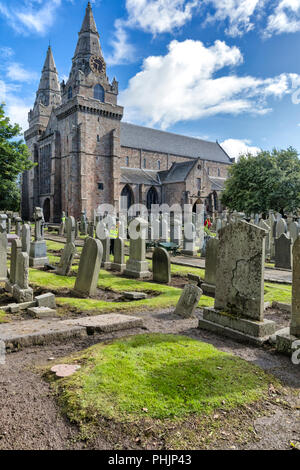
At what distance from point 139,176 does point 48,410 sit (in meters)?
42.9

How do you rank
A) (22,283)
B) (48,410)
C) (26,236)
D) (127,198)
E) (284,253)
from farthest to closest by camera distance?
(127,198) < (284,253) < (26,236) < (22,283) < (48,410)

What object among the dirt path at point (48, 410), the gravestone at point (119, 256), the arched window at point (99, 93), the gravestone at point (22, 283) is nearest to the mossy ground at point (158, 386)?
the dirt path at point (48, 410)

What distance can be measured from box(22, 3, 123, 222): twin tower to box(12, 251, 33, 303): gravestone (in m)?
28.7

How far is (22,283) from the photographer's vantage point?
21.3 feet

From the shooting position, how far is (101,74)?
37625mm

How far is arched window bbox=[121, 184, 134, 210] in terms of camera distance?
4138cm

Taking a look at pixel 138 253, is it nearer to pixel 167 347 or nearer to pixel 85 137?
pixel 167 347

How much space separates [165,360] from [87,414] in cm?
A: 123

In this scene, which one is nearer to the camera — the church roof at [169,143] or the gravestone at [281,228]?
the gravestone at [281,228]

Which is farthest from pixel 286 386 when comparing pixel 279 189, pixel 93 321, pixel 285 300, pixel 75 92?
pixel 75 92

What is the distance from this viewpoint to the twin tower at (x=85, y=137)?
35156 mm

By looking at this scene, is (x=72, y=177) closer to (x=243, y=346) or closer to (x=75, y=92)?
(x=75, y=92)

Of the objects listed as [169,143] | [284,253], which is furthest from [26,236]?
[169,143]

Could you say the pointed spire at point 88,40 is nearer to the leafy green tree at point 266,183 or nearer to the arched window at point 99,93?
the arched window at point 99,93
